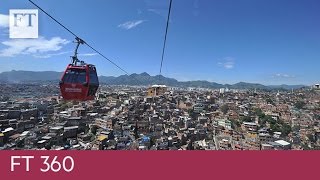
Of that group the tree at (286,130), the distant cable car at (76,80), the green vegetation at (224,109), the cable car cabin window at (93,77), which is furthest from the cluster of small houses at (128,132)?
the distant cable car at (76,80)

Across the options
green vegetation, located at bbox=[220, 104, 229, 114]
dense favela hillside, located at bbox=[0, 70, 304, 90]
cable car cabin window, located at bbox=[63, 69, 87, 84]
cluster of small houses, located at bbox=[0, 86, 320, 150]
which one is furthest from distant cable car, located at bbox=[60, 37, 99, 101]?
green vegetation, located at bbox=[220, 104, 229, 114]

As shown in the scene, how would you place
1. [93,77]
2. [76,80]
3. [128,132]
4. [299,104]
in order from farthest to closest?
[299,104]
[128,132]
[93,77]
[76,80]

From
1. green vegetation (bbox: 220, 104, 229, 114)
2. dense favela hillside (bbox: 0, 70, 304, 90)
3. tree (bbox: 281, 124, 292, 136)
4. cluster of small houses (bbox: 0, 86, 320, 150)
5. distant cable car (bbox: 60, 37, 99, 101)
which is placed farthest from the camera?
dense favela hillside (bbox: 0, 70, 304, 90)

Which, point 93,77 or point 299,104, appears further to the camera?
point 299,104

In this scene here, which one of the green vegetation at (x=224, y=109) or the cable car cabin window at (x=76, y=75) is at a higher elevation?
the cable car cabin window at (x=76, y=75)

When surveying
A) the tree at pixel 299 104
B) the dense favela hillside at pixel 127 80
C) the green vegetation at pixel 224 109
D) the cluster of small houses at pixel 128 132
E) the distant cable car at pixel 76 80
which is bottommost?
the cluster of small houses at pixel 128 132

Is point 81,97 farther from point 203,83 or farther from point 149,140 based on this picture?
point 203,83

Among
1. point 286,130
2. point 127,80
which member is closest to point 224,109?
point 286,130

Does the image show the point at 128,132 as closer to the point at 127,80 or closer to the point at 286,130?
the point at 286,130

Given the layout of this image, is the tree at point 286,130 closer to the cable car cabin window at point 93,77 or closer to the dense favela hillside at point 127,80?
the dense favela hillside at point 127,80

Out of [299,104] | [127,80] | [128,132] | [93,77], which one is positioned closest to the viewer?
[93,77]

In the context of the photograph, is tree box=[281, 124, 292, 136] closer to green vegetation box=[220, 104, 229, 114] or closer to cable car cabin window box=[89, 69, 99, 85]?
green vegetation box=[220, 104, 229, 114]

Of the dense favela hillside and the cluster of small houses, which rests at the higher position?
the dense favela hillside
